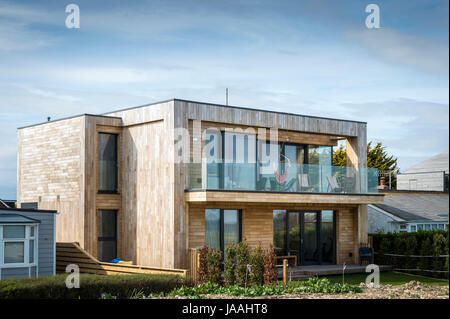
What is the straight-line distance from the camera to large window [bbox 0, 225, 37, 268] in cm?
1898

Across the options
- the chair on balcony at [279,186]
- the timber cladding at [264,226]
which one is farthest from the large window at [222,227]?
the chair on balcony at [279,186]

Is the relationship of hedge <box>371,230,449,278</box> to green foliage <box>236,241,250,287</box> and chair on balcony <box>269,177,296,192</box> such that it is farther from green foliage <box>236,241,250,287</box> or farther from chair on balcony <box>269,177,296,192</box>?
green foliage <box>236,241,250,287</box>

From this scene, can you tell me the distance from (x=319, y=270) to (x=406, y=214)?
9.61 metres

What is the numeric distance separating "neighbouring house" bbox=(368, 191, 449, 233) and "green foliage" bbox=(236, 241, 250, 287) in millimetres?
12941

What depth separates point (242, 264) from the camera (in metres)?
18.9

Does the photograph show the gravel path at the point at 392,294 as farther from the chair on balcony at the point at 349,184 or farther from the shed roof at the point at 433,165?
the shed roof at the point at 433,165

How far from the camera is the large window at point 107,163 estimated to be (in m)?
23.5

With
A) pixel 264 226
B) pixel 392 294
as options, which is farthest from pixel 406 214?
pixel 392 294

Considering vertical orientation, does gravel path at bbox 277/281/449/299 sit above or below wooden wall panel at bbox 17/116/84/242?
below

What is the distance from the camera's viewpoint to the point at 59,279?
50.0 ft

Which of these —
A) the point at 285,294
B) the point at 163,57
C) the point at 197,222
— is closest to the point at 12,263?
the point at 197,222

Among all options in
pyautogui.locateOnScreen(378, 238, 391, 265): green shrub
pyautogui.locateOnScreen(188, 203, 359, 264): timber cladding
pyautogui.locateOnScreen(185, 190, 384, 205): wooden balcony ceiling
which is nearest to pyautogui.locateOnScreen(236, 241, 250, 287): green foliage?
pyautogui.locateOnScreen(188, 203, 359, 264): timber cladding

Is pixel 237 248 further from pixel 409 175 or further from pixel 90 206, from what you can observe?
pixel 409 175

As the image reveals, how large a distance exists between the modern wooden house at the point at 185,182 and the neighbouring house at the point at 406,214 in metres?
5.36
